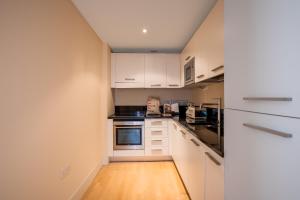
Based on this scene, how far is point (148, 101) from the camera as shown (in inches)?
152

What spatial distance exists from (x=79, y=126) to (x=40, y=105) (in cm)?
89

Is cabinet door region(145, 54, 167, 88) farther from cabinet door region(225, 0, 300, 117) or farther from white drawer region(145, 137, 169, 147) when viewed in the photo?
cabinet door region(225, 0, 300, 117)

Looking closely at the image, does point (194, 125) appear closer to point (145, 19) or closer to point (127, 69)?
point (145, 19)

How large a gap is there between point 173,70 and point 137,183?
221 cm

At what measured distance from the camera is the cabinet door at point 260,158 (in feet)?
2.15

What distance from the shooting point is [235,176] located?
1054mm

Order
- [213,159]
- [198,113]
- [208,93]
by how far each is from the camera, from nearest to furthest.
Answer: [213,159] < [198,113] < [208,93]

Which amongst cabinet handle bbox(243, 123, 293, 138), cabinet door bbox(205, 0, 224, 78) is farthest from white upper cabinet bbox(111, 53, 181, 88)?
cabinet handle bbox(243, 123, 293, 138)

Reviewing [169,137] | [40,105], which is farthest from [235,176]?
[169,137]

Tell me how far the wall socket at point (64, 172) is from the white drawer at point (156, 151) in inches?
69.0

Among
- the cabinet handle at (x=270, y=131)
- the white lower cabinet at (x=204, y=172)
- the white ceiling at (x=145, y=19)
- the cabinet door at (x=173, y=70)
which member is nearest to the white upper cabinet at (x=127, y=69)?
the white ceiling at (x=145, y=19)

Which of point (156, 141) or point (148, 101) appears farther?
point (148, 101)

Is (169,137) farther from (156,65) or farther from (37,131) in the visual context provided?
(37,131)

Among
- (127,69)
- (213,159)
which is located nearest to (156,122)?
(127,69)
